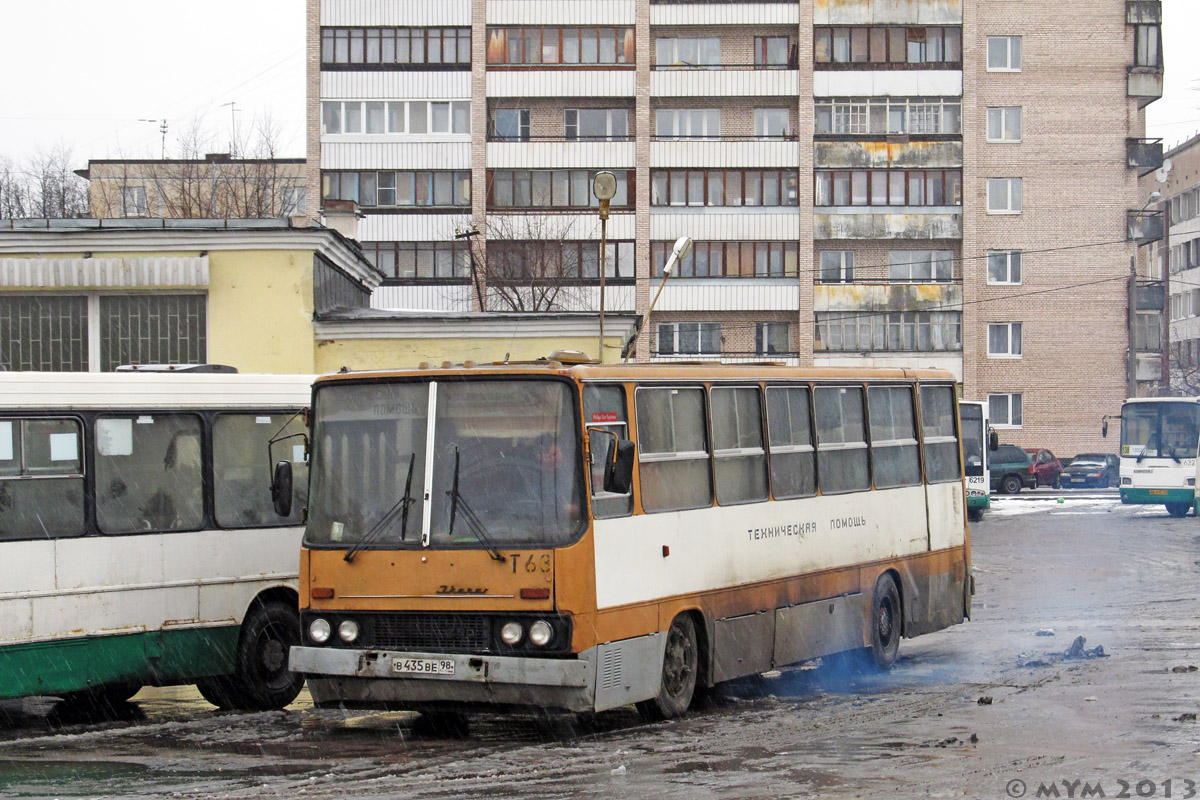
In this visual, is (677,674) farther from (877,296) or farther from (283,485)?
(877,296)

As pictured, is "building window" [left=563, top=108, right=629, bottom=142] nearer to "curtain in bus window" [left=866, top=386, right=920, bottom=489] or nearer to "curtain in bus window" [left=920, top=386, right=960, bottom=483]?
"curtain in bus window" [left=920, top=386, right=960, bottom=483]

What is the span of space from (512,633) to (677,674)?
173 cm

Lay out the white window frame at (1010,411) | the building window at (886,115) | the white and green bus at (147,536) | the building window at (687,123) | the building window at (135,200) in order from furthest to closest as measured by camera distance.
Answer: the building window at (135,200) < the white window frame at (1010,411) < the building window at (687,123) < the building window at (886,115) < the white and green bus at (147,536)

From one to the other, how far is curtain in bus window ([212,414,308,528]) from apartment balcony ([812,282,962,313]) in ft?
167

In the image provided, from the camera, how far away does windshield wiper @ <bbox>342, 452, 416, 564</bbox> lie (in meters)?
10.2

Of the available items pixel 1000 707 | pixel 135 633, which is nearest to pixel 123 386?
pixel 135 633

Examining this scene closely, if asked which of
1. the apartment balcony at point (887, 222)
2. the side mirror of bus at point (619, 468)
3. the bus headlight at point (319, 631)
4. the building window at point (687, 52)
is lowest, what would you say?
the bus headlight at point (319, 631)

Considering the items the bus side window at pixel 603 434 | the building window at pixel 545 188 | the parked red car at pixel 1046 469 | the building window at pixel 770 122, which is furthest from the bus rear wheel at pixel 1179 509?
the bus side window at pixel 603 434

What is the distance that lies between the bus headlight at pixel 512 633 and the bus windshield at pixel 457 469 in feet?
1.65

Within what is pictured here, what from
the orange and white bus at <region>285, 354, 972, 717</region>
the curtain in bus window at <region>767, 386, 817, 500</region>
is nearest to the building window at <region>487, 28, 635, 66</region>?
the curtain in bus window at <region>767, 386, 817, 500</region>

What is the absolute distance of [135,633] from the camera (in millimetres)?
11477

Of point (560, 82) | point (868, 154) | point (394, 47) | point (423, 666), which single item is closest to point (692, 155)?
point (560, 82)

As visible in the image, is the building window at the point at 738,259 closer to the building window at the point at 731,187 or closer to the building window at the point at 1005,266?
the building window at the point at 731,187

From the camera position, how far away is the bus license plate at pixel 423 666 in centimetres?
991
